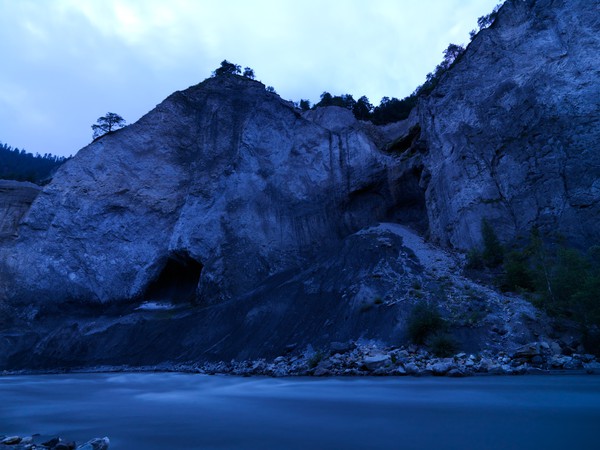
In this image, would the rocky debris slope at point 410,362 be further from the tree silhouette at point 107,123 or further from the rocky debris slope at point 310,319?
the tree silhouette at point 107,123

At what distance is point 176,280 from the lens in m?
35.1

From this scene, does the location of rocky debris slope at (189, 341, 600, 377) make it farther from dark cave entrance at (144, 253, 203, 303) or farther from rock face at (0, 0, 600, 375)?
dark cave entrance at (144, 253, 203, 303)

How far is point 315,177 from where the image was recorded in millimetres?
34906

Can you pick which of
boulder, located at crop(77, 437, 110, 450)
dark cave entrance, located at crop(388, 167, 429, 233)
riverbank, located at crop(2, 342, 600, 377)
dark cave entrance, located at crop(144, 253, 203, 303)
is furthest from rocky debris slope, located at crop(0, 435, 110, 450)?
dark cave entrance, located at crop(388, 167, 429, 233)

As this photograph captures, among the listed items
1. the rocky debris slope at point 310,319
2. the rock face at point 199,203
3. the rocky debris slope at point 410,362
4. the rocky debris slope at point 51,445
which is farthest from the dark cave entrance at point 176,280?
the rocky debris slope at point 51,445

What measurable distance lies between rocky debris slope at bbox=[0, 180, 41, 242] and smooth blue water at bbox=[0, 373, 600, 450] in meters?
27.8

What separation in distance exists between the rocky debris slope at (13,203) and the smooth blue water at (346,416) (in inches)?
1096

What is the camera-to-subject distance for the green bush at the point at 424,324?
15.9 m

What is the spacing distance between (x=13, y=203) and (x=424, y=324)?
36.5 meters

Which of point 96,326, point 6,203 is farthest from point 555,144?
point 6,203

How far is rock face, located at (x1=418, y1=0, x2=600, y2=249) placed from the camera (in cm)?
2055

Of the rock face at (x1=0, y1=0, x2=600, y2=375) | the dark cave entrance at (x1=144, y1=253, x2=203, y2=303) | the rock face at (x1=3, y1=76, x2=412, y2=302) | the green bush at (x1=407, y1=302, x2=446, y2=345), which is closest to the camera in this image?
the green bush at (x1=407, y1=302, x2=446, y2=345)

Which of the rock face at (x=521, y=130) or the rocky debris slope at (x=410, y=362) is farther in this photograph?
the rock face at (x=521, y=130)

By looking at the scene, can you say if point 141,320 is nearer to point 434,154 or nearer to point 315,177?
point 315,177
